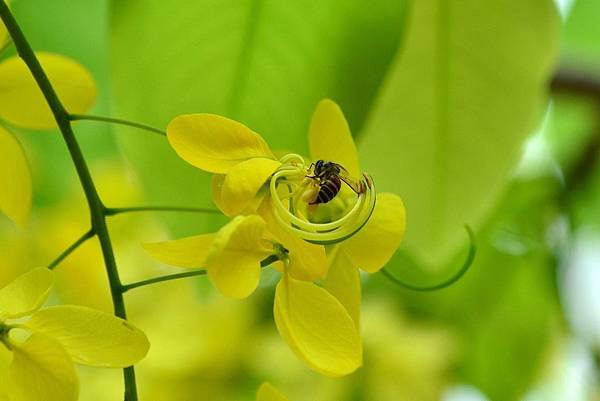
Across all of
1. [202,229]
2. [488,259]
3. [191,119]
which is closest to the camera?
[191,119]

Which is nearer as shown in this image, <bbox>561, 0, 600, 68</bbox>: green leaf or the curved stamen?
the curved stamen

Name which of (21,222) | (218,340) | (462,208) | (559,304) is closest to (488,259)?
(559,304)

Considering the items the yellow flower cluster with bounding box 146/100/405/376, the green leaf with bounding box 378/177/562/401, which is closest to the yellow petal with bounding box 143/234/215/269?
the yellow flower cluster with bounding box 146/100/405/376

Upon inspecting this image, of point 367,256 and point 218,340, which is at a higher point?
point 218,340

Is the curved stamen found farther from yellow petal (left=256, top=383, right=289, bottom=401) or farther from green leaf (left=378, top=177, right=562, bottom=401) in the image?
green leaf (left=378, top=177, right=562, bottom=401)

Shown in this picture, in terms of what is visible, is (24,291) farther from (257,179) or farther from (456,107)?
(456,107)

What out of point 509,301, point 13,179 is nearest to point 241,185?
point 13,179

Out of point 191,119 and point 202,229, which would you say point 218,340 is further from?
point 191,119
